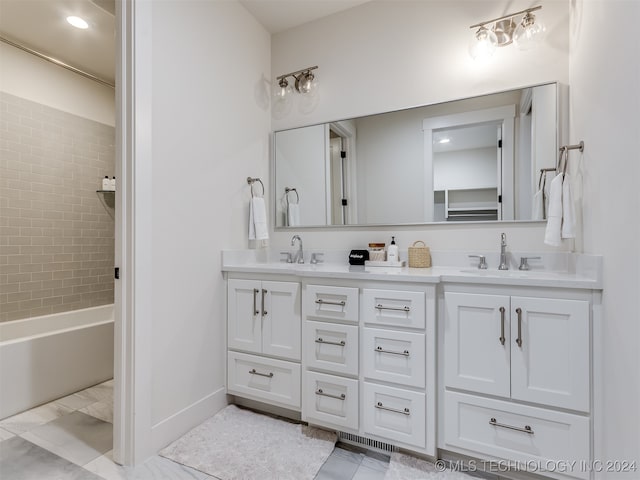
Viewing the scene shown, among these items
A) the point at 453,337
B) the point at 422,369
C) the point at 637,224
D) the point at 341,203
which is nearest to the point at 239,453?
the point at 422,369

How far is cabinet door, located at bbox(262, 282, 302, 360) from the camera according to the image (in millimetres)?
1802

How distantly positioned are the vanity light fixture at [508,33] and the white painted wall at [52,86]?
313cm

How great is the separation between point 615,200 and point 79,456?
2521mm

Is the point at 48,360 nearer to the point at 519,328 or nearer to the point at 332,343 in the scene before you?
the point at 332,343

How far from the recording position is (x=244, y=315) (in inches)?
77.2

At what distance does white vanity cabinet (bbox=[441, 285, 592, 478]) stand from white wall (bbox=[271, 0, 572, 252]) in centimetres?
60

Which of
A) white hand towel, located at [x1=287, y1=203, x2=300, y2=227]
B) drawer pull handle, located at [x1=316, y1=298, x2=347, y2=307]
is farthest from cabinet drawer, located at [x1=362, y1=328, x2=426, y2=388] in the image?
white hand towel, located at [x1=287, y1=203, x2=300, y2=227]

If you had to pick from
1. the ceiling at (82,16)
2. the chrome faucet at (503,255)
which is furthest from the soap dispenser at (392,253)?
the ceiling at (82,16)

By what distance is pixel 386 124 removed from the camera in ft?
7.01

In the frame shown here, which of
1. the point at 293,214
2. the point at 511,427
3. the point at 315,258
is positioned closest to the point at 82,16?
the point at 293,214

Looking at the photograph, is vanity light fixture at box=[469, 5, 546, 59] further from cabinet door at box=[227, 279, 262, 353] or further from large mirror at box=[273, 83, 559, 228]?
cabinet door at box=[227, 279, 262, 353]

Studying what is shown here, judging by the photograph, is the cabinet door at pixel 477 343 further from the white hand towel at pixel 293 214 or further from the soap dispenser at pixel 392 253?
the white hand towel at pixel 293 214

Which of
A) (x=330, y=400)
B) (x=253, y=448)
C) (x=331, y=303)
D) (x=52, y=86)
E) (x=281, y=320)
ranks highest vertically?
(x=52, y=86)

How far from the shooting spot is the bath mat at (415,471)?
1.40 metres
